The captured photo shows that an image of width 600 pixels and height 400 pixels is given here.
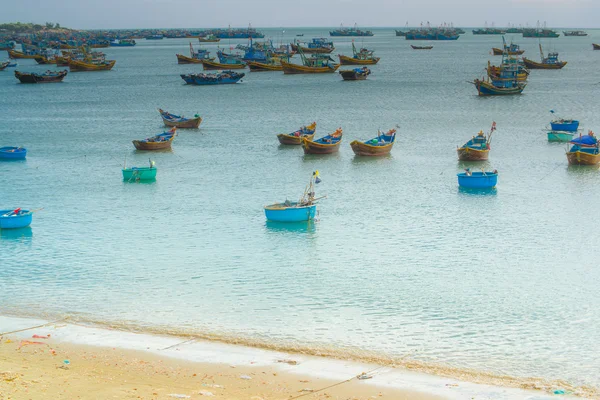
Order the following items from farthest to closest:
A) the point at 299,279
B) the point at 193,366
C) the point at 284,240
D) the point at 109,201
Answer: the point at 109,201
the point at 284,240
the point at 299,279
the point at 193,366

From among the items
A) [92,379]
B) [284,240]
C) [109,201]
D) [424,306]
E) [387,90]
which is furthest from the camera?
[387,90]

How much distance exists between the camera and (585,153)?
36.7 metres

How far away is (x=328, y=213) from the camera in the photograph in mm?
29141

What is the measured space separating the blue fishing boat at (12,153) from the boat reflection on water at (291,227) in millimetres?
19648

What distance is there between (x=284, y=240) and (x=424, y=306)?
7500mm

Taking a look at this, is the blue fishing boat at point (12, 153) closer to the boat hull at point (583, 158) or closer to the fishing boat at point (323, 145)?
the fishing boat at point (323, 145)

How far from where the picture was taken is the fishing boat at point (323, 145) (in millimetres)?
41000

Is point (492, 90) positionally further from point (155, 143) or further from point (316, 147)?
point (155, 143)

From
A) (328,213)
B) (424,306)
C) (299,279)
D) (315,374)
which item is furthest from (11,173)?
(315,374)

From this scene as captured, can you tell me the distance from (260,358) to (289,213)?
1170 cm

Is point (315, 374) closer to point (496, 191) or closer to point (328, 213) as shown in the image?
point (328, 213)

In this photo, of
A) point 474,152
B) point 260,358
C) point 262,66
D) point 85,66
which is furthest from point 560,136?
point 85,66

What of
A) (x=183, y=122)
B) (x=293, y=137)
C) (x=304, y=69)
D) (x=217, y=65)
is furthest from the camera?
(x=217, y=65)

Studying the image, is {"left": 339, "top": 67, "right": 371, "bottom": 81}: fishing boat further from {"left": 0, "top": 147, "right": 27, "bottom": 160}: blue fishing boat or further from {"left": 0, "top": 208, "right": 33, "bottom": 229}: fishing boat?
{"left": 0, "top": 208, "right": 33, "bottom": 229}: fishing boat
